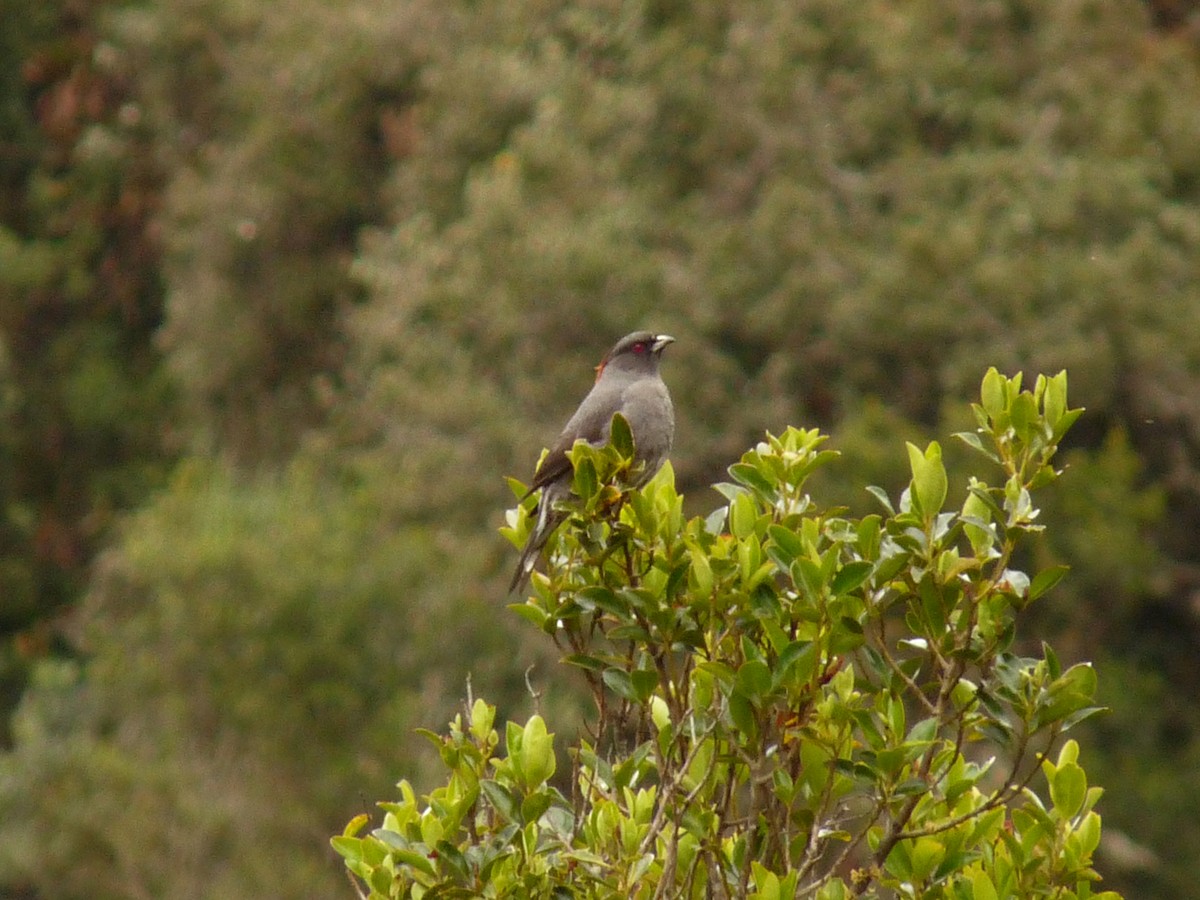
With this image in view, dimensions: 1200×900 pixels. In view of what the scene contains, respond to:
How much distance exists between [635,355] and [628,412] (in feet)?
2.55

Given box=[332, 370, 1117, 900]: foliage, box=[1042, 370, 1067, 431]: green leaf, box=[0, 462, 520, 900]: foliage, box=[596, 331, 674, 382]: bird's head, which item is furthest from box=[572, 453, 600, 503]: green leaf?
box=[0, 462, 520, 900]: foliage

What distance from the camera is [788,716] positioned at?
14.3ft

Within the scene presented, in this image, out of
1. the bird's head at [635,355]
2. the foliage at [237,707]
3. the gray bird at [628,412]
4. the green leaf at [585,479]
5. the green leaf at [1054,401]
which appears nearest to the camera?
the green leaf at [1054,401]

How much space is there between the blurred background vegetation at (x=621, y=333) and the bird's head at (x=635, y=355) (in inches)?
423

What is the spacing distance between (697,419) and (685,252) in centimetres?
233

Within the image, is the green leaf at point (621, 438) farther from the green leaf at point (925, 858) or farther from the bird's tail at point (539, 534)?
the green leaf at point (925, 858)

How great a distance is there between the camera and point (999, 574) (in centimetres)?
427

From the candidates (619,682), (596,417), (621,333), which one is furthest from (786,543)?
(621,333)

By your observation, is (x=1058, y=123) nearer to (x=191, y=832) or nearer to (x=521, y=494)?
(x=191, y=832)

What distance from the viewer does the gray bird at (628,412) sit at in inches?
250

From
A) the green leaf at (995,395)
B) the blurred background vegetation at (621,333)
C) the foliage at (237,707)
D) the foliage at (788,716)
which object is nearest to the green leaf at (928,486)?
the foliage at (788,716)

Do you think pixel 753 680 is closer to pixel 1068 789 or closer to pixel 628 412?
pixel 1068 789

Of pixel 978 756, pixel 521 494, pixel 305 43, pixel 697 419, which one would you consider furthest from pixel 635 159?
pixel 521 494

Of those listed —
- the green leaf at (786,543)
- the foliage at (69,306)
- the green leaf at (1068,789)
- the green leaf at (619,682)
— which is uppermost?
the green leaf at (786,543)
